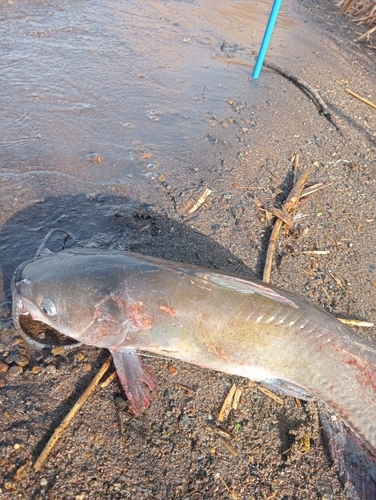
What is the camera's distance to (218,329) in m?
2.71

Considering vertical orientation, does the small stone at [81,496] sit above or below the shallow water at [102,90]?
below

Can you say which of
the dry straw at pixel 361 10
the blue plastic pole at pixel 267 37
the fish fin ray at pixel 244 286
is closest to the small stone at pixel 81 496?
the fish fin ray at pixel 244 286

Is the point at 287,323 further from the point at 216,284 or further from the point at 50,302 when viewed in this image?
the point at 50,302

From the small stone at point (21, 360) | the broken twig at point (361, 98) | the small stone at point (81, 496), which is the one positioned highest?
the broken twig at point (361, 98)

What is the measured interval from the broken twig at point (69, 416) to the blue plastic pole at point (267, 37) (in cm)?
620

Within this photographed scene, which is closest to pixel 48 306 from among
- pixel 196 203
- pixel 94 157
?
pixel 196 203

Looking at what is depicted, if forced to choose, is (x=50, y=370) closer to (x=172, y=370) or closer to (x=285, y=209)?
(x=172, y=370)

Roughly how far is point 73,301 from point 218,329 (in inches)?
39.8

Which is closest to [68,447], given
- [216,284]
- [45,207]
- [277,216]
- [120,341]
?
[120,341]

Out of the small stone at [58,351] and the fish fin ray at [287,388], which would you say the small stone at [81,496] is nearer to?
the small stone at [58,351]

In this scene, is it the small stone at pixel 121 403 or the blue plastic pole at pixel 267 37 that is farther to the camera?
the blue plastic pole at pixel 267 37

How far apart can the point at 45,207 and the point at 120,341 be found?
208 centimetres

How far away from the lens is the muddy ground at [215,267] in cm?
257

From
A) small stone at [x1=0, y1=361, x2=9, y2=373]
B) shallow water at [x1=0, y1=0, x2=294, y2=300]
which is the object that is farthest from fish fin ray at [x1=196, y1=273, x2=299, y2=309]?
shallow water at [x1=0, y1=0, x2=294, y2=300]
